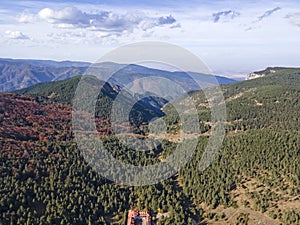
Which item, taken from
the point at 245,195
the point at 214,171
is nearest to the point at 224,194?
the point at 245,195

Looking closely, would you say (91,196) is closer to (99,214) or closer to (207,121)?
(99,214)

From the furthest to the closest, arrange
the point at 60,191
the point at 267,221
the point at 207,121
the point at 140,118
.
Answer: the point at 140,118, the point at 207,121, the point at 60,191, the point at 267,221

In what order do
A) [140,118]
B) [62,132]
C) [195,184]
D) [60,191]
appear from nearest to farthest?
[60,191] → [195,184] → [62,132] → [140,118]

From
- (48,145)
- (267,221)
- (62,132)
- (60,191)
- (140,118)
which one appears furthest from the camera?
(140,118)

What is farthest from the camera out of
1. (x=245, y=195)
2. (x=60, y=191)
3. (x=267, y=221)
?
(x=245, y=195)

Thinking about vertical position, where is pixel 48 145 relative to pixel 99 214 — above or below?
above

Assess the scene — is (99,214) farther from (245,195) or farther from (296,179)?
(296,179)

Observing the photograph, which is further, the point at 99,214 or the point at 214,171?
the point at 214,171

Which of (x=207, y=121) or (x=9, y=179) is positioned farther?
(x=207, y=121)

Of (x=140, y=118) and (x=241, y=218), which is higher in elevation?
(x=140, y=118)
